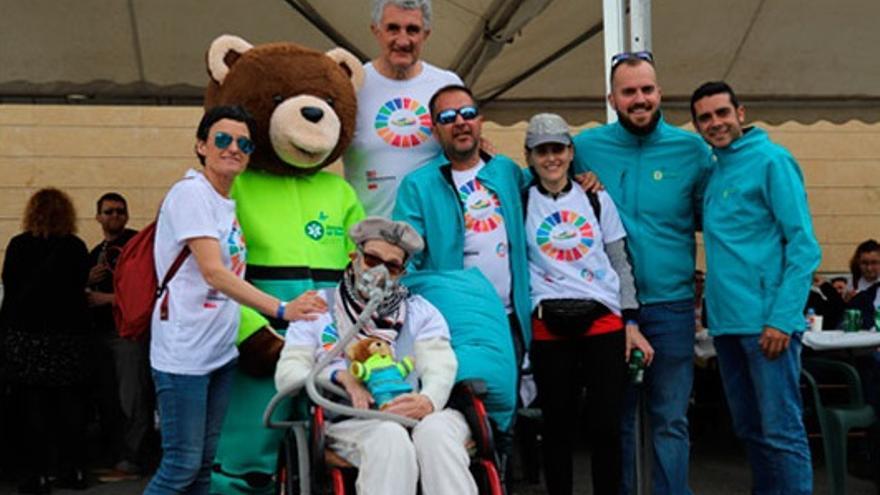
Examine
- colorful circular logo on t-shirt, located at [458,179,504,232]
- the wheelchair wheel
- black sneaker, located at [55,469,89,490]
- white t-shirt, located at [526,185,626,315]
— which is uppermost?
colorful circular logo on t-shirt, located at [458,179,504,232]

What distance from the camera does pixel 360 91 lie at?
383 cm

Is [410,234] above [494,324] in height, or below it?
above

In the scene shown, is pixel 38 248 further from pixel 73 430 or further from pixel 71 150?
pixel 71 150

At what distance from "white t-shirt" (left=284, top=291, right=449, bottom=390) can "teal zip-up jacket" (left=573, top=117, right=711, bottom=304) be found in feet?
3.16

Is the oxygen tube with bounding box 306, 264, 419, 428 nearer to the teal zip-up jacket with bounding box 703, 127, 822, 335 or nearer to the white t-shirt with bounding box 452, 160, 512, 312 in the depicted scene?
the white t-shirt with bounding box 452, 160, 512, 312

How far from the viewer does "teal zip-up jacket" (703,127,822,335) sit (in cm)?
362

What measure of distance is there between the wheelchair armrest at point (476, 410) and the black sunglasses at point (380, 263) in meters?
0.37

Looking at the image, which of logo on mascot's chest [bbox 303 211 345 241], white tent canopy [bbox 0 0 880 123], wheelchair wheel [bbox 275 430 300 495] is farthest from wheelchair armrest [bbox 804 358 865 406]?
wheelchair wheel [bbox 275 430 300 495]

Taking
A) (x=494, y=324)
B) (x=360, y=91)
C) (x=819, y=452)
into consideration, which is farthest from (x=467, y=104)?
(x=819, y=452)

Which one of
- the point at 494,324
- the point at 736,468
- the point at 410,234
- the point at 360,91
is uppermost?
the point at 360,91

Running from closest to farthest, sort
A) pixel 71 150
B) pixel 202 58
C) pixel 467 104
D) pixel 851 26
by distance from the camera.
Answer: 1. pixel 467 104
2. pixel 851 26
3. pixel 202 58
4. pixel 71 150

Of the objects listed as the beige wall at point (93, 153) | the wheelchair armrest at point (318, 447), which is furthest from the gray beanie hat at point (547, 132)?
the beige wall at point (93, 153)

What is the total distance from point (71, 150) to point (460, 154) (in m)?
7.37

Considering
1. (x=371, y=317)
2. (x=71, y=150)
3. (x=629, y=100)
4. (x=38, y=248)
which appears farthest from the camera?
(x=71, y=150)
